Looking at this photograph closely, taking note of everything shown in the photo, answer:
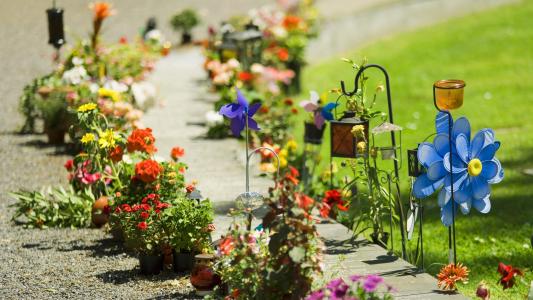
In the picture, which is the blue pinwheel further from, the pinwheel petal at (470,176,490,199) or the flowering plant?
the flowering plant

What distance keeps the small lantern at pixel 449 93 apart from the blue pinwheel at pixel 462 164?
13cm

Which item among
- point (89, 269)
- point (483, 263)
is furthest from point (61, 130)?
point (483, 263)

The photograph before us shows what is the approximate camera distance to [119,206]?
753cm

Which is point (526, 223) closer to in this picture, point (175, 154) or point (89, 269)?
point (175, 154)

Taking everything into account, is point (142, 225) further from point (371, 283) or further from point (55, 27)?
point (55, 27)

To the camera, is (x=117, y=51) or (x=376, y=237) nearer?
(x=376, y=237)

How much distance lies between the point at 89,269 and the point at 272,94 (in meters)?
4.93

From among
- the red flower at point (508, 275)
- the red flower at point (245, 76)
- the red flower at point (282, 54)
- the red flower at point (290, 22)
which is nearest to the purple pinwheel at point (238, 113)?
the red flower at point (508, 275)

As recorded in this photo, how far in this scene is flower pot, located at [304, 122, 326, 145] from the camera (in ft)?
29.7

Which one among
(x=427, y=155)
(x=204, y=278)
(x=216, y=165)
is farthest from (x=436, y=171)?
(x=216, y=165)

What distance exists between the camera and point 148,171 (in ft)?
24.1

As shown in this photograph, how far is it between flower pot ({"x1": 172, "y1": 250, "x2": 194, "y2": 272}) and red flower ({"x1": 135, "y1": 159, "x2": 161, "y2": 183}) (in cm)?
63

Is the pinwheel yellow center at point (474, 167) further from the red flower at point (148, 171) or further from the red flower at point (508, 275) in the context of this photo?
the red flower at point (148, 171)

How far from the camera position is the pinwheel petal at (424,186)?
21.8ft
